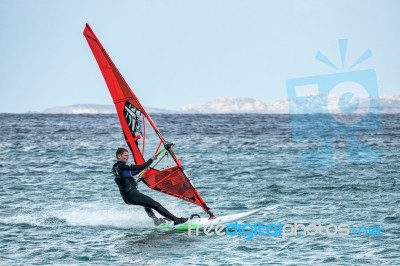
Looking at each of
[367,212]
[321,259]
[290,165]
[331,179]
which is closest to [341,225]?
[367,212]

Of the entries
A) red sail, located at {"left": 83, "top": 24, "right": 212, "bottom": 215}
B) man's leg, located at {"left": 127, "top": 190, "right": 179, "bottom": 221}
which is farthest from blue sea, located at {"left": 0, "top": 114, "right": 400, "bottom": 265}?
red sail, located at {"left": 83, "top": 24, "right": 212, "bottom": 215}

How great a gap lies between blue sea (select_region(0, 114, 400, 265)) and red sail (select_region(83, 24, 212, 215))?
0.93 m

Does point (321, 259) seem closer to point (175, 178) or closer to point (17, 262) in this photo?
point (175, 178)

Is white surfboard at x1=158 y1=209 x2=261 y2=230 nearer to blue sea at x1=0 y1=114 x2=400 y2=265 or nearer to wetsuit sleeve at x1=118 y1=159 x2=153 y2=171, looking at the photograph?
blue sea at x1=0 y1=114 x2=400 y2=265

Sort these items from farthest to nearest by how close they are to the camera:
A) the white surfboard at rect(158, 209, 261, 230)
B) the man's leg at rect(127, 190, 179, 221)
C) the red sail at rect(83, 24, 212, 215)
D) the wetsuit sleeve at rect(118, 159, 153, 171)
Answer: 1. the red sail at rect(83, 24, 212, 215)
2. the white surfboard at rect(158, 209, 261, 230)
3. the man's leg at rect(127, 190, 179, 221)
4. the wetsuit sleeve at rect(118, 159, 153, 171)

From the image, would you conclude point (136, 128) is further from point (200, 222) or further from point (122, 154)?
point (200, 222)

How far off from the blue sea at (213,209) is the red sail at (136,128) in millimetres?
928

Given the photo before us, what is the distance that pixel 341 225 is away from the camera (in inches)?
556

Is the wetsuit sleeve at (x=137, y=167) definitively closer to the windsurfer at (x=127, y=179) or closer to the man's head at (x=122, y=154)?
the windsurfer at (x=127, y=179)

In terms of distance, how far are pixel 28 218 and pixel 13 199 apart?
299 centimetres

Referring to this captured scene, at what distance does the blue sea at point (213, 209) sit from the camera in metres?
11.9

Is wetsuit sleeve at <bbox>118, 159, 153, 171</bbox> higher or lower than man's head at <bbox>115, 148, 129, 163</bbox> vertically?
lower

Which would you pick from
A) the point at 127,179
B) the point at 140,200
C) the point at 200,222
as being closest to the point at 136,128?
the point at 127,179

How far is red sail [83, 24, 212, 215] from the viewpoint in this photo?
14.0 meters
